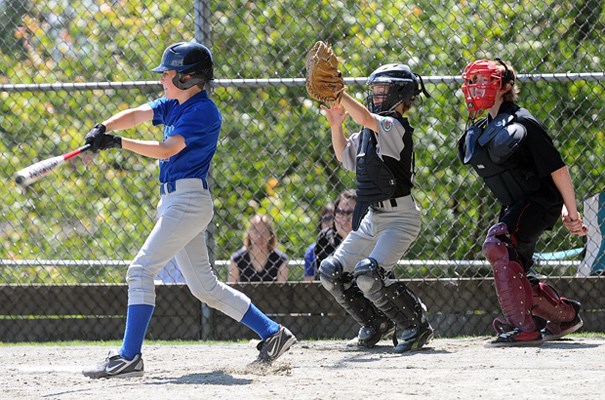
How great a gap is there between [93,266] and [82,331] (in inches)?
21.4

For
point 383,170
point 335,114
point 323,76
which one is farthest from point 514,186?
point 323,76

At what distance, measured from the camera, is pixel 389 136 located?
5703 millimetres

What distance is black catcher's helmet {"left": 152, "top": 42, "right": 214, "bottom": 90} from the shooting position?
502cm

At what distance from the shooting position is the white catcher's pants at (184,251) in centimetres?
483

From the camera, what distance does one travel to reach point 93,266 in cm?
747

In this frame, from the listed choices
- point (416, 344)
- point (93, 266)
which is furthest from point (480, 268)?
point (93, 266)

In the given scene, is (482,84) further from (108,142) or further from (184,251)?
(108,142)

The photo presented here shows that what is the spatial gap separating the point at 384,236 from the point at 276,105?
2.61 m

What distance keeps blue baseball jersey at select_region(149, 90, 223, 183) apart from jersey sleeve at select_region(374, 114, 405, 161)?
3.40ft

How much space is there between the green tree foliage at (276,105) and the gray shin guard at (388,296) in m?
1.73

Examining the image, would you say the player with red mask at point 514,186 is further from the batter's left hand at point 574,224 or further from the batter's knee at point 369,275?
the batter's knee at point 369,275

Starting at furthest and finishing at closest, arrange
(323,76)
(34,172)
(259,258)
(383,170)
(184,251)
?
(259,258) → (383,170) → (323,76) → (184,251) → (34,172)

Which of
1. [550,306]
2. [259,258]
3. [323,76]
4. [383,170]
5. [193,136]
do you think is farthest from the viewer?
[259,258]

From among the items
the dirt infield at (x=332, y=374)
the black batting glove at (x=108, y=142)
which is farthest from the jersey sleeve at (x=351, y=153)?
A: the black batting glove at (x=108, y=142)
